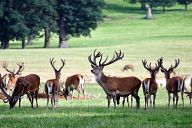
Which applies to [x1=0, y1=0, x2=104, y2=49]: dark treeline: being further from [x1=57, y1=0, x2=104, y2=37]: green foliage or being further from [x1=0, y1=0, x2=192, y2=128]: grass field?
[x1=0, y1=0, x2=192, y2=128]: grass field

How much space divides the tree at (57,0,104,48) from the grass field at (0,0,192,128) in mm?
1995

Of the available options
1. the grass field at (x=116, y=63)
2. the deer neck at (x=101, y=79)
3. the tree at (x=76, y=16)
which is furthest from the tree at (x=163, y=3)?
the deer neck at (x=101, y=79)

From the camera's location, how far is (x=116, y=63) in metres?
46.8

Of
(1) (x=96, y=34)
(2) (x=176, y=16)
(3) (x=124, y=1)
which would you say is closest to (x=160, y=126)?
(1) (x=96, y=34)

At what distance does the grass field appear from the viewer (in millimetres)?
13633

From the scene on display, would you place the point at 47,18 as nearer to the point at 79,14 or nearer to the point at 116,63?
the point at 79,14

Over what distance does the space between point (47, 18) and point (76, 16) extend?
544 centimetres

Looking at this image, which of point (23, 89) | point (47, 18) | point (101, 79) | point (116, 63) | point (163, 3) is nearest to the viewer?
point (23, 89)

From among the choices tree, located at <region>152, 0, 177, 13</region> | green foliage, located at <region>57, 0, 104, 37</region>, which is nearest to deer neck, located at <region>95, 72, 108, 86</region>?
green foliage, located at <region>57, 0, 104, 37</region>

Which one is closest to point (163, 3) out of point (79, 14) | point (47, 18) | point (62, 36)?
point (79, 14)

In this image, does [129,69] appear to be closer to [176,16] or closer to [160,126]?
[160,126]

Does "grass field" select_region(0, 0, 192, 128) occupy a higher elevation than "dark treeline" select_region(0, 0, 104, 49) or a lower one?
lower

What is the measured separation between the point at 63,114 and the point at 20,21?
175ft

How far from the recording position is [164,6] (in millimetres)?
105500
